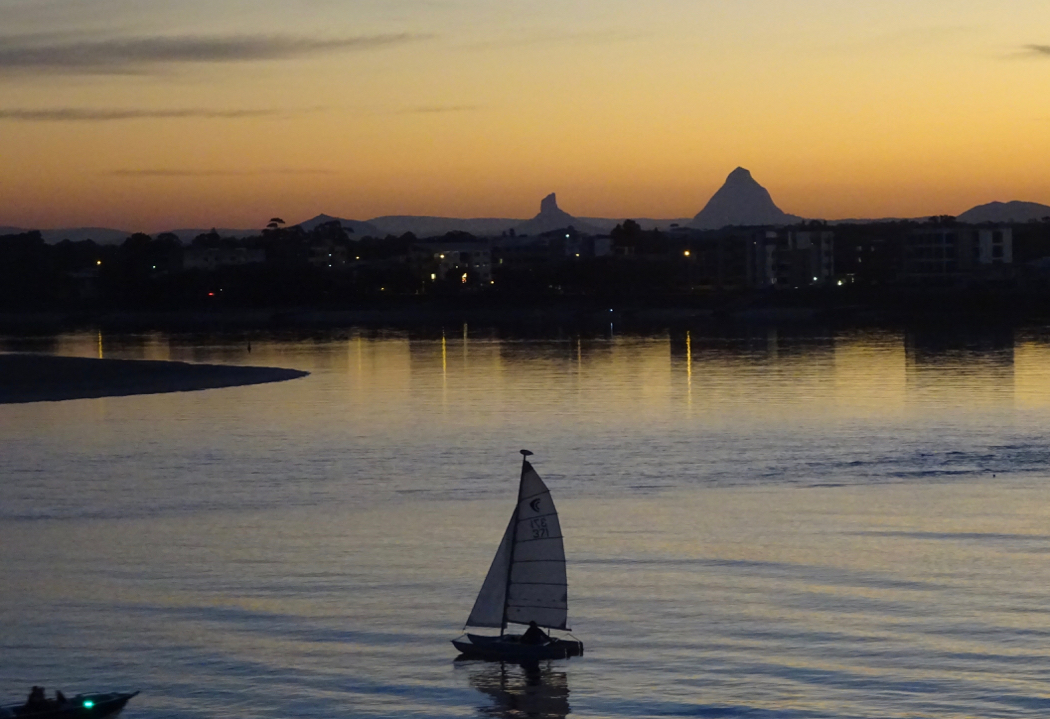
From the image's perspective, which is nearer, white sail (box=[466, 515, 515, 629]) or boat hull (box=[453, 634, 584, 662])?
boat hull (box=[453, 634, 584, 662])

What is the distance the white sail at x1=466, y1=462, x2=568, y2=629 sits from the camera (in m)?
24.5

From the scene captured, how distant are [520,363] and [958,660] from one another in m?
83.8

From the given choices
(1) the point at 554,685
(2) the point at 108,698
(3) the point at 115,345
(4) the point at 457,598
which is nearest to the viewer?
(2) the point at 108,698

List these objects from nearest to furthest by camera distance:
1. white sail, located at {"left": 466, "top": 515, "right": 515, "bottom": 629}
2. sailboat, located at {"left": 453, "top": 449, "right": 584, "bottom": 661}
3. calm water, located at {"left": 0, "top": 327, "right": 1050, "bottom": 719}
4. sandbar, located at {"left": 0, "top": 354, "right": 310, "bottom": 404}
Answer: calm water, located at {"left": 0, "top": 327, "right": 1050, "bottom": 719} < sailboat, located at {"left": 453, "top": 449, "right": 584, "bottom": 661} < white sail, located at {"left": 466, "top": 515, "right": 515, "bottom": 629} < sandbar, located at {"left": 0, "top": 354, "right": 310, "bottom": 404}

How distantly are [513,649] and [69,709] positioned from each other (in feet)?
23.3

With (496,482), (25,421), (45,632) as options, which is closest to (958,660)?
(45,632)

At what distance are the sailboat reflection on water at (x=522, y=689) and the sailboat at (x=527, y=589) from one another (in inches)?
9.8

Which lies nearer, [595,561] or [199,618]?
[199,618]

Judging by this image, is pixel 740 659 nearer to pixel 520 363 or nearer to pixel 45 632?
pixel 45 632

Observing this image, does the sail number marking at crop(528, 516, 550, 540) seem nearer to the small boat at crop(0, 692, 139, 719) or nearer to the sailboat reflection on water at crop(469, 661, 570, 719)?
the sailboat reflection on water at crop(469, 661, 570, 719)

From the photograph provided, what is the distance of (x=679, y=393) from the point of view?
255 ft

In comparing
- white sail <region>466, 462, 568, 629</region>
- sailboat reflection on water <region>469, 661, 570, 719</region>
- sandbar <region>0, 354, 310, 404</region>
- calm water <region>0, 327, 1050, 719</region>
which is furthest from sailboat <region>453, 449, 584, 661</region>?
sandbar <region>0, 354, 310, 404</region>

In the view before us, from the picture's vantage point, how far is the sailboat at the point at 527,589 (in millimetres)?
24312

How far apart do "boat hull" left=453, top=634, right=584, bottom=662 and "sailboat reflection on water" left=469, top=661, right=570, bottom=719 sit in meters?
0.16
